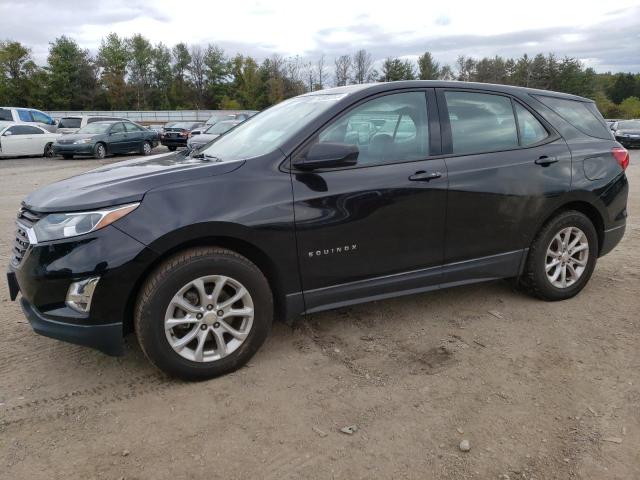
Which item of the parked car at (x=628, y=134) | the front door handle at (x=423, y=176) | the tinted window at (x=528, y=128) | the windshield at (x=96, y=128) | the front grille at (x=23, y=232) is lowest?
the parked car at (x=628, y=134)

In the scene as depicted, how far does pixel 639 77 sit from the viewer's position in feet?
281

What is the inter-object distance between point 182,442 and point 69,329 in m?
0.90

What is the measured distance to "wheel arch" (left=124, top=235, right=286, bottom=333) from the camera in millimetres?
2900

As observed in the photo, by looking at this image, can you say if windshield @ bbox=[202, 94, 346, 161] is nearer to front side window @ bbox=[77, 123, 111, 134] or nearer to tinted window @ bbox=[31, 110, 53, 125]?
front side window @ bbox=[77, 123, 111, 134]

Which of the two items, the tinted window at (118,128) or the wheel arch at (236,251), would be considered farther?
the tinted window at (118,128)

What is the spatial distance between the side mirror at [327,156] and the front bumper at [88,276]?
1.06 metres

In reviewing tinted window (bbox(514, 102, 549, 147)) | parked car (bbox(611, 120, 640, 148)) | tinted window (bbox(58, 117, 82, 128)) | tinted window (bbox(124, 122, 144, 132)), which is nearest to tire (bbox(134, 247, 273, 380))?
tinted window (bbox(514, 102, 549, 147))

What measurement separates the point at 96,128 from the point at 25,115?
179 inches

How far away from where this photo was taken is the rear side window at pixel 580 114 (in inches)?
169

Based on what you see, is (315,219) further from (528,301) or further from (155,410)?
(528,301)

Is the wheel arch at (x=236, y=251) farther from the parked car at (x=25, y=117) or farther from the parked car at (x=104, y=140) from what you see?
the parked car at (x=25, y=117)

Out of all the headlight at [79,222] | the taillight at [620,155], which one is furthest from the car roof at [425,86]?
the headlight at [79,222]

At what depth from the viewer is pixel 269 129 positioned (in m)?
3.75

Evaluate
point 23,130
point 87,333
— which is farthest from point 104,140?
point 87,333
